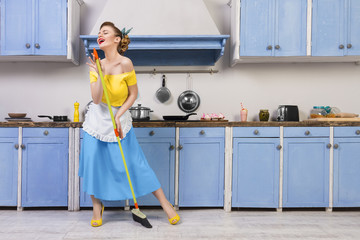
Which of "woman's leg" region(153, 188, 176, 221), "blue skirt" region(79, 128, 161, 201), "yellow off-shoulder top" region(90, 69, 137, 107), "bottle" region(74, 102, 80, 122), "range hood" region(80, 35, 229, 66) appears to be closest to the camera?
"yellow off-shoulder top" region(90, 69, 137, 107)

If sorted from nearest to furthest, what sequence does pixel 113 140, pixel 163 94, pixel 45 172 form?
pixel 113 140 < pixel 45 172 < pixel 163 94

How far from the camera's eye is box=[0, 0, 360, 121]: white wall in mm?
3639

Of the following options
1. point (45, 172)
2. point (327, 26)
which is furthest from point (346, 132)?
point (45, 172)

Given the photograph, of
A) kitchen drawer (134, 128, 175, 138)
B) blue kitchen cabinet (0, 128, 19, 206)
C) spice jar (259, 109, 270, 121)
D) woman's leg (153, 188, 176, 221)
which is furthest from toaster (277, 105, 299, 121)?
blue kitchen cabinet (0, 128, 19, 206)

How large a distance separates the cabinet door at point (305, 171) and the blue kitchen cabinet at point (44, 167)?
7.03 ft

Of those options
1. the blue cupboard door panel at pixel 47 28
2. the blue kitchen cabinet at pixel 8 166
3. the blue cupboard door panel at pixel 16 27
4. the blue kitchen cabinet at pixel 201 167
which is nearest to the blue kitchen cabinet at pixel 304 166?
the blue kitchen cabinet at pixel 201 167

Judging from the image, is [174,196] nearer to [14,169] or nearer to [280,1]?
[14,169]

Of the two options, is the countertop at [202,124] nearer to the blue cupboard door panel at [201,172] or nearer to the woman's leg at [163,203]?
the blue cupboard door panel at [201,172]

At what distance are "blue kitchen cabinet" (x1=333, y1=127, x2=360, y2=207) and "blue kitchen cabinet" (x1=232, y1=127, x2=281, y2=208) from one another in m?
0.58

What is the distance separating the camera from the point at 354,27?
10.7ft

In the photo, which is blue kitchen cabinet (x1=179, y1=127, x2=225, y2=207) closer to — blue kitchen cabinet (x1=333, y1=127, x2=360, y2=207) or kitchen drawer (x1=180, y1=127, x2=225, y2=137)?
kitchen drawer (x1=180, y1=127, x2=225, y2=137)

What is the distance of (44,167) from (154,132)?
1105mm

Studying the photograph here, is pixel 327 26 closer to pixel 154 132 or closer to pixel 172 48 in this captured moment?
pixel 172 48

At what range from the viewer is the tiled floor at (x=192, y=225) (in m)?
2.35
